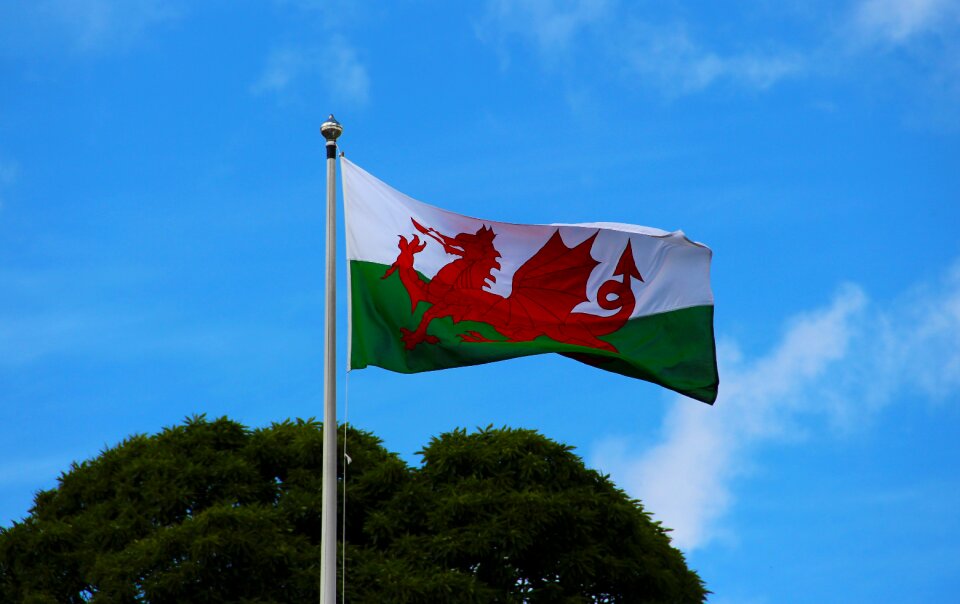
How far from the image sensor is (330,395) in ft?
44.8

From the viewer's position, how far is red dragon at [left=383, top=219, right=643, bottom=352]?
48.2ft

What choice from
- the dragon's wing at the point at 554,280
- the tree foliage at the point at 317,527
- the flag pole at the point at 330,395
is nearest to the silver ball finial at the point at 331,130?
the flag pole at the point at 330,395

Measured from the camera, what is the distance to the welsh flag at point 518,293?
47.3 feet

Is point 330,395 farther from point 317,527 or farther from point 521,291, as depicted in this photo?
point 317,527

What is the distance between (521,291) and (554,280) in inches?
17.7

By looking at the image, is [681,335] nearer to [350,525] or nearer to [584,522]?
[584,522]

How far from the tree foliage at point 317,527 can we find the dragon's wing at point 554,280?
224 inches

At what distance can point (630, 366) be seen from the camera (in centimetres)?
1541

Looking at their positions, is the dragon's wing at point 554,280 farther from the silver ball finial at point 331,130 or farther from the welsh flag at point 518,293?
the silver ball finial at point 331,130

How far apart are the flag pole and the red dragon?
0.81m

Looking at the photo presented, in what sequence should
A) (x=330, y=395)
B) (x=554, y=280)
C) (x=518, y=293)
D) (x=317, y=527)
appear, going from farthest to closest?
(x=317, y=527) → (x=554, y=280) → (x=518, y=293) → (x=330, y=395)

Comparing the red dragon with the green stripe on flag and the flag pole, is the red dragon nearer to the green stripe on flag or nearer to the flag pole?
the green stripe on flag

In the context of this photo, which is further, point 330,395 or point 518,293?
point 518,293

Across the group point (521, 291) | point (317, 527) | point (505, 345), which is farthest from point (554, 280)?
point (317, 527)
